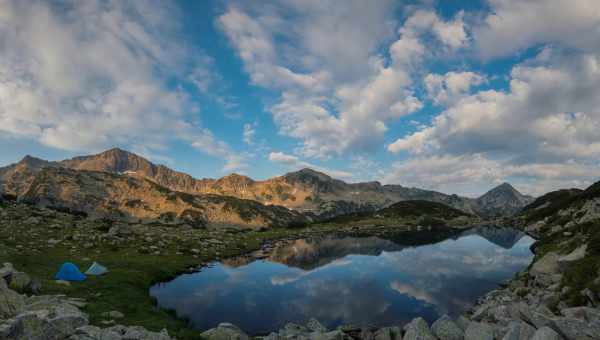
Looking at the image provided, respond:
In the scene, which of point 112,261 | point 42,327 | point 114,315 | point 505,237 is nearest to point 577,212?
point 505,237

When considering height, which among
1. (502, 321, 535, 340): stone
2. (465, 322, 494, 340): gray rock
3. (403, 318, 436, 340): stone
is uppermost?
(502, 321, 535, 340): stone

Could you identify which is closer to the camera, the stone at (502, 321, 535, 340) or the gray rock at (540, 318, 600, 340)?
the gray rock at (540, 318, 600, 340)

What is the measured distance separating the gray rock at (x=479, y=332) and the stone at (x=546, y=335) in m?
2.75

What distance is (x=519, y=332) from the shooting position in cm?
1681

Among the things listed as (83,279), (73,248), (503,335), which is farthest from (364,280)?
(73,248)

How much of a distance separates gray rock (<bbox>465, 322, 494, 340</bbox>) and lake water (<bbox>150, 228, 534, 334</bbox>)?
1610 centimetres

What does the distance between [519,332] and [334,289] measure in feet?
117

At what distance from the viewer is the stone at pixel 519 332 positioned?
1647 cm

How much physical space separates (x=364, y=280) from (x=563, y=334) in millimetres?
41977

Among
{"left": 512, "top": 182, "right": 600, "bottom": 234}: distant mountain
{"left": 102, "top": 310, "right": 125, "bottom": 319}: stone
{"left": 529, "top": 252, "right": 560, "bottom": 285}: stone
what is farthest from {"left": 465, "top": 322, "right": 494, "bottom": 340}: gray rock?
{"left": 512, "top": 182, "right": 600, "bottom": 234}: distant mountain

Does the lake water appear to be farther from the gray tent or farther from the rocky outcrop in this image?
the rocky outcrop

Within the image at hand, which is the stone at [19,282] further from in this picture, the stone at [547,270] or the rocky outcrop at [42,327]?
the stone at [547,270]

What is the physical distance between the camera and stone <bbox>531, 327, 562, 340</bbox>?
14.9 m

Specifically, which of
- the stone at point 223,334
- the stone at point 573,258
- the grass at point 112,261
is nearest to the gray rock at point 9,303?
the grass at point 112,261
